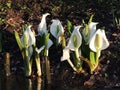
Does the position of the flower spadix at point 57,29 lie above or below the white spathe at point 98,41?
above

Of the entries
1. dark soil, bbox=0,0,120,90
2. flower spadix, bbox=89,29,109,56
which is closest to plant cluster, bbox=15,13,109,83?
flower spadix, bbox=89,29,109,56

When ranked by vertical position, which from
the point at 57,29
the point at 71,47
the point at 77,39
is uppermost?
the point at 57,29

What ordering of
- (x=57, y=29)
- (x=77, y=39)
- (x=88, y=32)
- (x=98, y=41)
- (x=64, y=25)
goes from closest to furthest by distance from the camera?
1. (x=98, y=41)
2. (x=77, y=39)
3. (x=88, y=32)
4. (x=57, y=29)
5. (x=64, y=25)

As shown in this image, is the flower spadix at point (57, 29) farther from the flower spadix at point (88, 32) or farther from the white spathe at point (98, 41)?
the white spathe at point (98, 41)

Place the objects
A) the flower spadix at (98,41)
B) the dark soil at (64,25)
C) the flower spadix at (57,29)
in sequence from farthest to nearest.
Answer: the flower spadix at (57,29), the dark soil at (64,25), the flower spadix at (98,41)

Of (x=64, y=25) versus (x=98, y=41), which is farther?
(x=64, y=25)

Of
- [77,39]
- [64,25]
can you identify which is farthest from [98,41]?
[64,25]

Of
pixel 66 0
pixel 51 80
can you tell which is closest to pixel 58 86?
pixel 51 80

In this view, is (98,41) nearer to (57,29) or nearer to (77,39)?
(77,39)

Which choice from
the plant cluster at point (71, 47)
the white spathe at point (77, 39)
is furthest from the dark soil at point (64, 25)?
the white spathe at point (77, 39)
